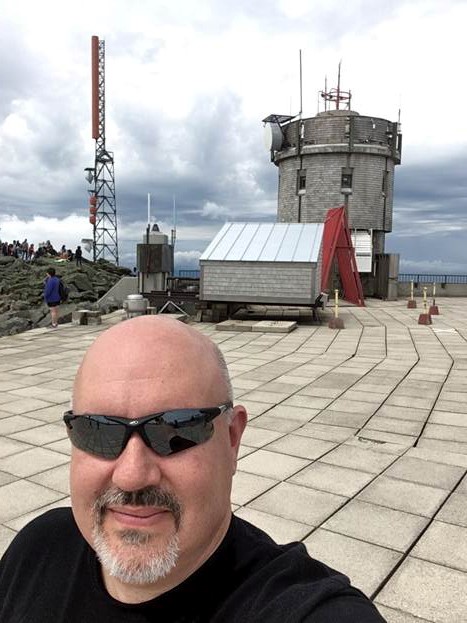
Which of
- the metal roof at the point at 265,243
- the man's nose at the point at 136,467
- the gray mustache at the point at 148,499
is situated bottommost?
the gray mustache at the point at 148,499

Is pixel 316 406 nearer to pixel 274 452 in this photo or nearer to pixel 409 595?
pixel 274 452

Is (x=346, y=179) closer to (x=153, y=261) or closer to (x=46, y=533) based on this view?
(x=153, y=261)

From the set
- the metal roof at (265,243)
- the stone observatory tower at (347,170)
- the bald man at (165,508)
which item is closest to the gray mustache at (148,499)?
the bald man at (165,508)

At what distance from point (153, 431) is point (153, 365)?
155 millimetres

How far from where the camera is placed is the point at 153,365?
1.25 meters

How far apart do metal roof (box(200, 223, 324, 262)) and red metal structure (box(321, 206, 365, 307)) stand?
3.68 m

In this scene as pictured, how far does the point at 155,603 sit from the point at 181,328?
0.66m

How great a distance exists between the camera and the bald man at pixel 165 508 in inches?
46.6

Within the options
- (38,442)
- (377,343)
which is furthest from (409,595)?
(377,343)

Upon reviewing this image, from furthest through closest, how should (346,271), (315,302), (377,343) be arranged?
(346,271) < (315,302) < (377,343)

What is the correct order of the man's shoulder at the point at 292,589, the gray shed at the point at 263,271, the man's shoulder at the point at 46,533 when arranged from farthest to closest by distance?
the gray shed at the point at 263,271 → the man's shoulder at the point at 46,533 → the man's shoulder at the point at 292,589

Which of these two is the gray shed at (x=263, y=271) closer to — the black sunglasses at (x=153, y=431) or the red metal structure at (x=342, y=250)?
the red metal structure at (x=342, y=250)

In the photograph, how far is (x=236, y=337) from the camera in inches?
508

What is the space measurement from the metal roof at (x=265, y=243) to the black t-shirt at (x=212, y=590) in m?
13.5
